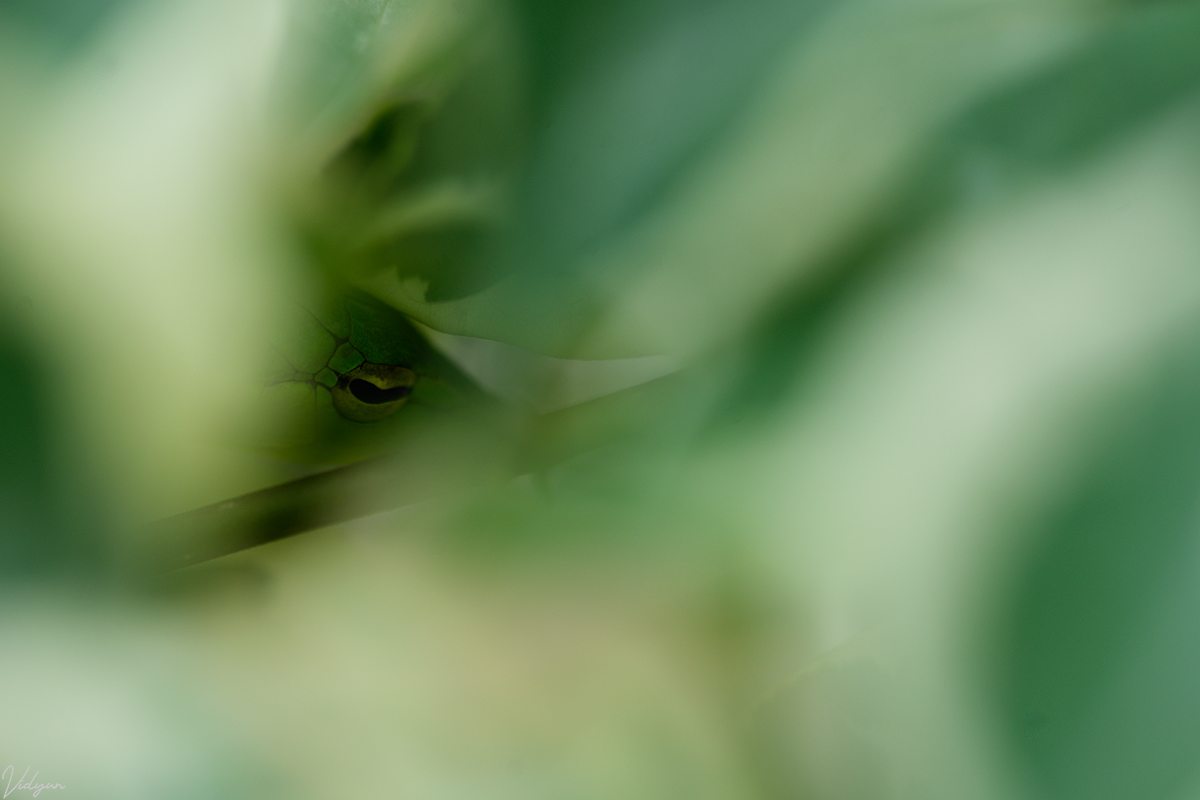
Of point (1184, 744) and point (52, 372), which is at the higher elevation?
point (52, 372)

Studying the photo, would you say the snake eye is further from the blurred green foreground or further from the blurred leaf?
the blurred leaf

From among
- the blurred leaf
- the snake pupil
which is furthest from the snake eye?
the blurred leaf

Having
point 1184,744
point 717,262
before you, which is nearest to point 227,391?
point 717,262

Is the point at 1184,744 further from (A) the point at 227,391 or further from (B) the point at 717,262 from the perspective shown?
(A) the point at 227,391

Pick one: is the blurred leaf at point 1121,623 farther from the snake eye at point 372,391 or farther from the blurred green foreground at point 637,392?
the snake eye at point 372,391

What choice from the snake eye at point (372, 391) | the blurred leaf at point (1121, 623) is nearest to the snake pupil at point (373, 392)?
the snake eye at point (372, 391)

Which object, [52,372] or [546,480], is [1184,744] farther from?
[52,372]
